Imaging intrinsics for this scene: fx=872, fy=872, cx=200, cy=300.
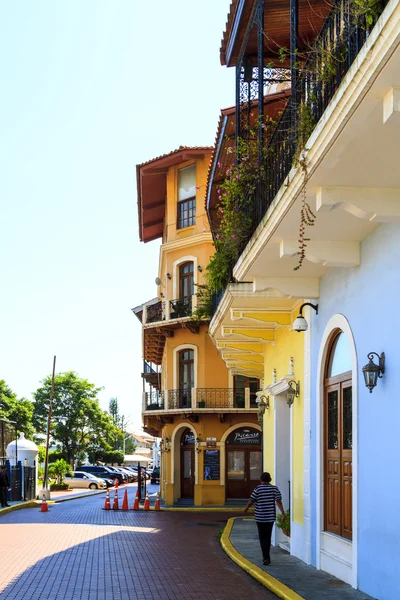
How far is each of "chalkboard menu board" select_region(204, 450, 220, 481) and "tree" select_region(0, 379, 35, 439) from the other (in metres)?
46.0

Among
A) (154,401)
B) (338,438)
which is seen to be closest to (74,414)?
(154,401)

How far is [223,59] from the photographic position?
1636 centimetres

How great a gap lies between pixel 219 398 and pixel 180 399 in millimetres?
1936

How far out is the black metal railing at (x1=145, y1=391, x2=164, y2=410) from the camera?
133 ft

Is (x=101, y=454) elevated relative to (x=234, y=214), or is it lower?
lower

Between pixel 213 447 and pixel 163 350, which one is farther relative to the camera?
pixel 163 350

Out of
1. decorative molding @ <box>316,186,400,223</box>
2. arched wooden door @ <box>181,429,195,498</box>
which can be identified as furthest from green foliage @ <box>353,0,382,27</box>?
arched wooden door @ <box>181,429,195,498</box>

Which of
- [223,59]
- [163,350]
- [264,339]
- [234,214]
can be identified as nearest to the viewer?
[234,214]

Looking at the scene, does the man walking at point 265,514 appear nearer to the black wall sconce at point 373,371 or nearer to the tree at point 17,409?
the black wall sconce at point 373,371

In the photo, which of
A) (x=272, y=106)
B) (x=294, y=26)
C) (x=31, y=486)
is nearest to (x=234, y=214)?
(x=294, y=26)

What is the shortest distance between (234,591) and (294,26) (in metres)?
7.17

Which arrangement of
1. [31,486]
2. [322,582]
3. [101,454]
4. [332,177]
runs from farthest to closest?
1. [101,454]
2. [31,486]
3. [322,582]
4. [332,177]

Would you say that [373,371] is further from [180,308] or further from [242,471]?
[180,308]

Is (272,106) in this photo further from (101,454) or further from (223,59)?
(101,454)
